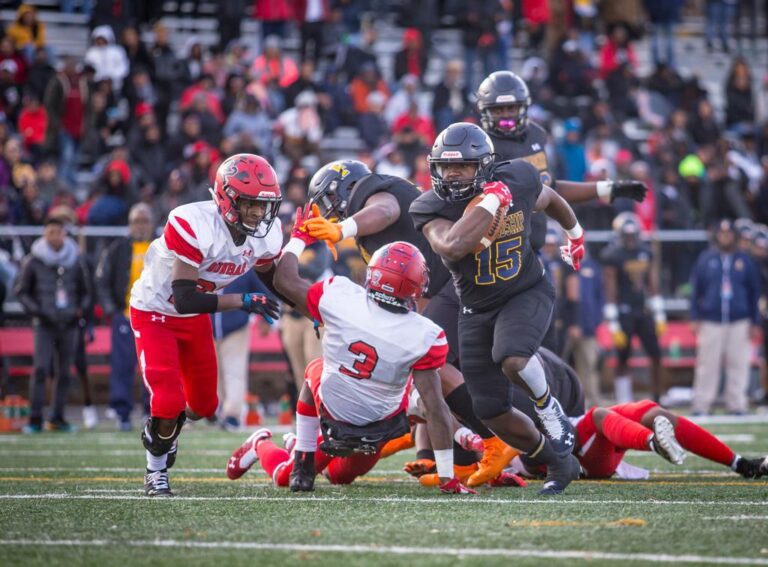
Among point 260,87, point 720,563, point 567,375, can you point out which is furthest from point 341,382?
point 260,87

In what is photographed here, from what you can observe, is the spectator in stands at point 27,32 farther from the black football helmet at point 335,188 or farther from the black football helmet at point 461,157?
the black football helmet at point 461,157

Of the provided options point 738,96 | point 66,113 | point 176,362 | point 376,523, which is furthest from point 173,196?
point 738,96

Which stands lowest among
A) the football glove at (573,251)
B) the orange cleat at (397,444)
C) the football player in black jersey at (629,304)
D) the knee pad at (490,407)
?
the football player in black jersey at (629,304)

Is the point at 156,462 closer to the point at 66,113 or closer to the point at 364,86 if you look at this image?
the point at 66,113

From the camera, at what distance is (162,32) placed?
16531 mm

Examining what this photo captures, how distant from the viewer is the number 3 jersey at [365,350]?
6176mm

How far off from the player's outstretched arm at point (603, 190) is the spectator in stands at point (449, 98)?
367 inches

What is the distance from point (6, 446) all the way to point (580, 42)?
1311cm

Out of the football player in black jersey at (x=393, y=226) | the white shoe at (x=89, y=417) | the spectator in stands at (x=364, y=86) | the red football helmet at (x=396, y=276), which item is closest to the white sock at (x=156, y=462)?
the red football helmet at (x=396, y=276)

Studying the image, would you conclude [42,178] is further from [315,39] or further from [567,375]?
[567,375]

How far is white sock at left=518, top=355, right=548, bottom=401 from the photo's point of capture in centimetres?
617

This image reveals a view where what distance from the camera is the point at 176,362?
6.52 metres

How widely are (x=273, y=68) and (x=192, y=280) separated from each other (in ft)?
36.7

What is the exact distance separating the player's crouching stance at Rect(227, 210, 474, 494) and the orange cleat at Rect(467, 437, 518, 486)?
1.46 ft
